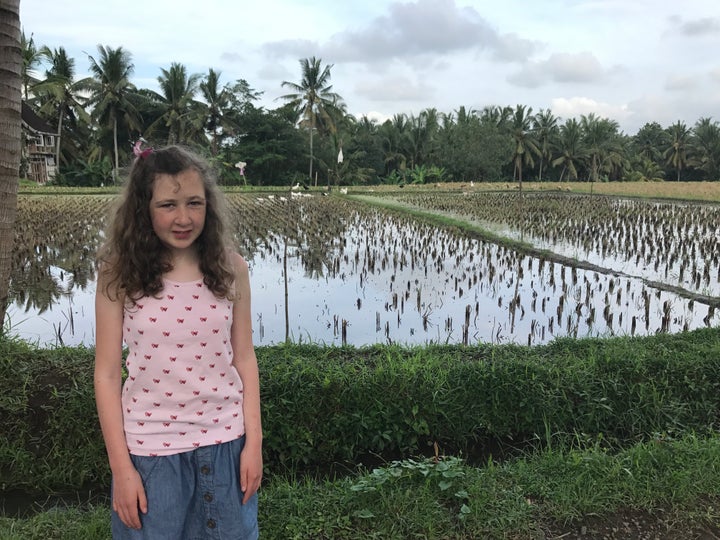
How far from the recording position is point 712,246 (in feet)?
33.3

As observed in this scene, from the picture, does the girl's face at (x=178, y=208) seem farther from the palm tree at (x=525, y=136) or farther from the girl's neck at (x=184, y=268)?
the palm tree at (x=525, y=136)

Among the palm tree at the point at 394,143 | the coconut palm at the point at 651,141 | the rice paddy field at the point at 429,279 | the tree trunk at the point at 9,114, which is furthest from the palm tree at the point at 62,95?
the coconut palm at the point at 651,141

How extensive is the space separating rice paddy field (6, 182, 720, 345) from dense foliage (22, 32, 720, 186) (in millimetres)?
14375

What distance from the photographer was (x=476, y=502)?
241 cm

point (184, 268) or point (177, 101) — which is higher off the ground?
point (177, 101)

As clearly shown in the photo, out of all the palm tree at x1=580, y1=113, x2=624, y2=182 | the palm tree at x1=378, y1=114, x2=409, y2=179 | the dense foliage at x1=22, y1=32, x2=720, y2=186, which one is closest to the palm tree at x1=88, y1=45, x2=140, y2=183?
the dense foliage at x1=22, y1=32, x2=720, y2=186

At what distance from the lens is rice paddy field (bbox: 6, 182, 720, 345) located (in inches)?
227

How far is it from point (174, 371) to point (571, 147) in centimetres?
4550

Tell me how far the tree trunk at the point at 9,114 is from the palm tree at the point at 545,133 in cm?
4252

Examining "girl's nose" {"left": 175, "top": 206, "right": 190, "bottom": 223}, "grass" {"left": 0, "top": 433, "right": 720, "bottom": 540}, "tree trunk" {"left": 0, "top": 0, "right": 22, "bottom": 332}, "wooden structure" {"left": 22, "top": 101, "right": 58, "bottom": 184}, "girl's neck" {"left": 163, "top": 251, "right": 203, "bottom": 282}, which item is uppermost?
"wooden structure" {"left": 22, "top": 101, "right": 58, "bottom": 184}

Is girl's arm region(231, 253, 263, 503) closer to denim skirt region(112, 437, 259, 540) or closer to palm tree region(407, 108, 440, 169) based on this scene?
denim skirt region(112, 437, 259, 540)

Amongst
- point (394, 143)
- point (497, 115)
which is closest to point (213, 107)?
point (394, 143)

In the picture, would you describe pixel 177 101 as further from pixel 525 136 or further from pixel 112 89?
pixel 525 136

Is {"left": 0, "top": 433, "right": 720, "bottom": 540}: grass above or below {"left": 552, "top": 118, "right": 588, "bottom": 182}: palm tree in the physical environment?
below
